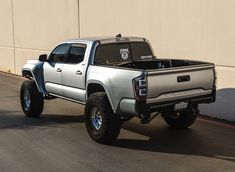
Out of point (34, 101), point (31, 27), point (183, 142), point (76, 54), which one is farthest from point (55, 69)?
point (31, 27)

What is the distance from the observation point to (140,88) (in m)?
7.21

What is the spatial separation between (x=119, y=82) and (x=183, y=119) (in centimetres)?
204

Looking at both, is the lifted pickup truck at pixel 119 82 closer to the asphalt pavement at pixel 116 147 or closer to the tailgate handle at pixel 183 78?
the tailgate handle at pixel 183 78

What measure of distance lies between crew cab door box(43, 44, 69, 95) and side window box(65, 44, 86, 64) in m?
0.19

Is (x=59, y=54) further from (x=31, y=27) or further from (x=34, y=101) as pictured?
(x=31, y=27)

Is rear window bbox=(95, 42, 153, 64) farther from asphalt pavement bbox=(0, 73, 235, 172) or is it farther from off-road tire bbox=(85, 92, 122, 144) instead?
asphalt pavement bbox=(0, 73, 235, 172)

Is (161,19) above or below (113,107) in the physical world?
above

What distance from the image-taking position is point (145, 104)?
24.0 ft

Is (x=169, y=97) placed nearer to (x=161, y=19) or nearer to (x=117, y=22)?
(x=161, y=19)

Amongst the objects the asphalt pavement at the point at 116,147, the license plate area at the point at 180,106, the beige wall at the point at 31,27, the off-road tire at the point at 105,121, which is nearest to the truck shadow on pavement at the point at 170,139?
the asphalt pavement at the point at 116,147

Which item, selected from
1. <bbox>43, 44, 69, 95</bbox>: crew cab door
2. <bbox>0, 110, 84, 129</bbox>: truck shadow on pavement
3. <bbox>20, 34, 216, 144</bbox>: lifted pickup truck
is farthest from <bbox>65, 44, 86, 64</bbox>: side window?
<bbox>0, 110, 84, 129</bbox>: truck shadow on pavement

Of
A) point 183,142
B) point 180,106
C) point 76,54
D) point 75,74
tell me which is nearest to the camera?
point 180,106

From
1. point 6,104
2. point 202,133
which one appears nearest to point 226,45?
point 202,133

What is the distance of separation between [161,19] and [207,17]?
1.51m
